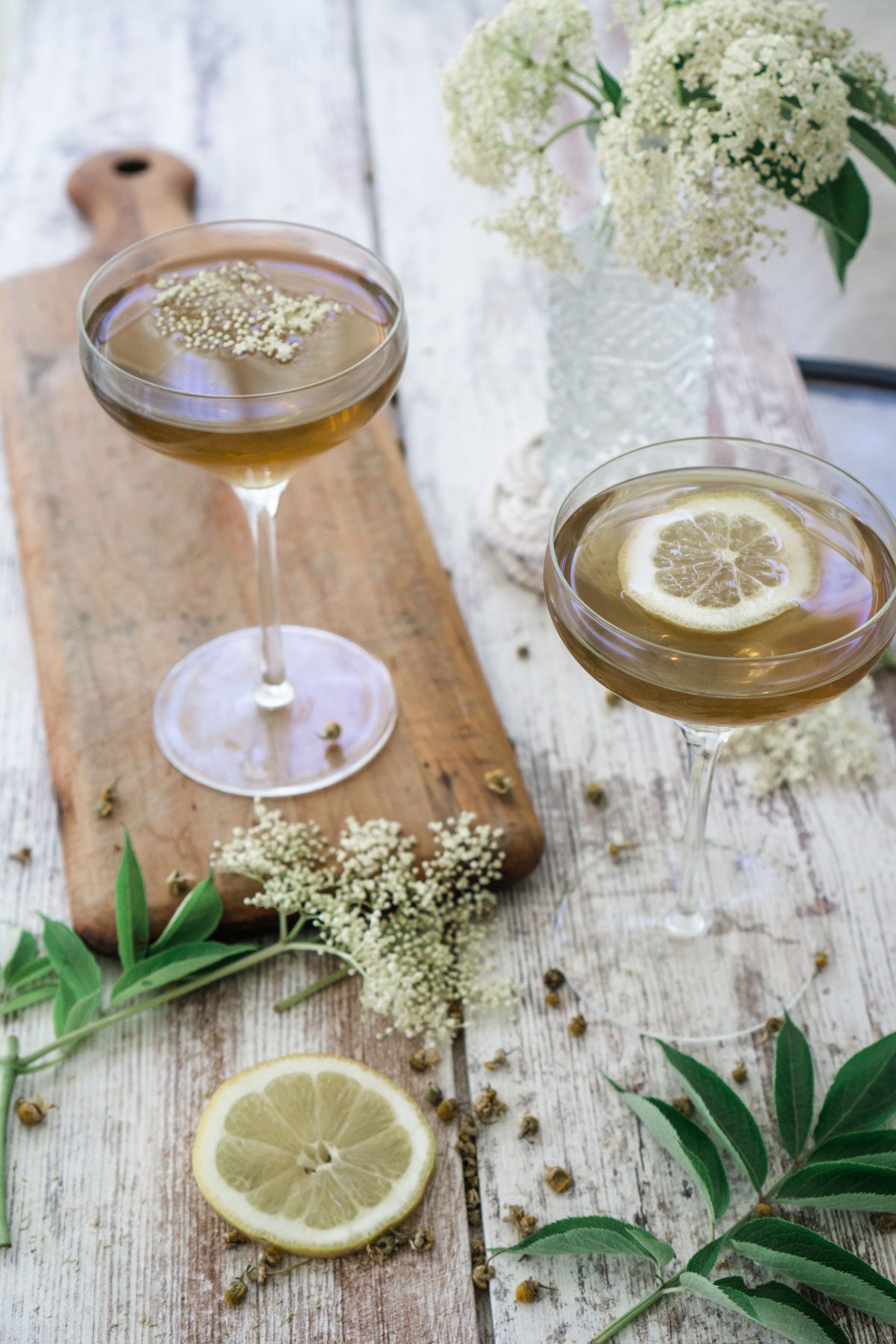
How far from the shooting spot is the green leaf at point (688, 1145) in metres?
1.06

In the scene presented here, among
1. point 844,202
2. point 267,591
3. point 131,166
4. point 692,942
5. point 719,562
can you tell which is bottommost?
point 692,942

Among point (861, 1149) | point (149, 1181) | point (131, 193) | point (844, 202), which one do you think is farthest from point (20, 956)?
point (131, 193)

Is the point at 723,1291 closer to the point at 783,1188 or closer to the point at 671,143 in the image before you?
the point at 783,1188

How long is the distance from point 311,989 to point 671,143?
3.19 feet

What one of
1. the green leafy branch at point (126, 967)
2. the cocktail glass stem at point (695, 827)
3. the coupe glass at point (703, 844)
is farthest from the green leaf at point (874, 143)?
the green leafy branch at point (126, 967)

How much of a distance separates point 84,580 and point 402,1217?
0.96 metres

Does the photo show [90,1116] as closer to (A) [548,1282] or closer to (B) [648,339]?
(A) [548,1282]

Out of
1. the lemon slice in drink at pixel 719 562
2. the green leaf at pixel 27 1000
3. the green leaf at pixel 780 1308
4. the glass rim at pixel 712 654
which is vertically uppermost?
the glass rim at pixel 712 654

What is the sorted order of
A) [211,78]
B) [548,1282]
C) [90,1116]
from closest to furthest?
[548,1282] → [90,1116] → [211,78]

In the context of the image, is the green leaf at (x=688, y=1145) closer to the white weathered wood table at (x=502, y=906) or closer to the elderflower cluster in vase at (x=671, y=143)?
the white weathered wood table at (x=502, y=906)

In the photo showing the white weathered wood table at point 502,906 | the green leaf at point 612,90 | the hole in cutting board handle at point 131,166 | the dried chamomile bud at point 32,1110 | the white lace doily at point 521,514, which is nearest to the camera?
the white weathered wood table at point 502,906

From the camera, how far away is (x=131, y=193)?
88.4 inches

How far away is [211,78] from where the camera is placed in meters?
2.68

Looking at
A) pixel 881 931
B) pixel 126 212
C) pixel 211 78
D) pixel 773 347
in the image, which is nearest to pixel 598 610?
pixel 881 931
